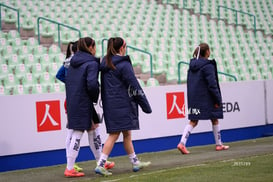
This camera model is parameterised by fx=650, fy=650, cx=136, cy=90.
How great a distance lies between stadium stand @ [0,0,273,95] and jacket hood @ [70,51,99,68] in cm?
398

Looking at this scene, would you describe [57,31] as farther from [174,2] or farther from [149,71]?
[174,2]

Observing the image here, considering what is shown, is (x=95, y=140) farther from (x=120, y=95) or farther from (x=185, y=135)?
(x=185, y=135)

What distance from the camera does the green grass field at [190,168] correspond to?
8.05 metres

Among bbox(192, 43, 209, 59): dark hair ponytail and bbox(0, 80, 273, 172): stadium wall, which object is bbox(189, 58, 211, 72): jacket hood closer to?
bbox(192, 43, 209, 59): dark hair ponytail

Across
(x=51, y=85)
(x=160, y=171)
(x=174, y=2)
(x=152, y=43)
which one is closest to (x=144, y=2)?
(x=174, y=2)

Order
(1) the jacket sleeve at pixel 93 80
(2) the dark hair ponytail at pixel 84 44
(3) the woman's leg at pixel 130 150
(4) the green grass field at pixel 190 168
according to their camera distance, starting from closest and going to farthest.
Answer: (4) the green grass field at pixel 190 168 < (1) the jacket sleeve at pixel 93 80 < (2) the dark hair ponytail at pixel 84 44 < (3) the woman's leg at pixel 130 150

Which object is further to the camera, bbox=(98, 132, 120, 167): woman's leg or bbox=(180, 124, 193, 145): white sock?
bbox=(180, 124, 193, 145): white sock

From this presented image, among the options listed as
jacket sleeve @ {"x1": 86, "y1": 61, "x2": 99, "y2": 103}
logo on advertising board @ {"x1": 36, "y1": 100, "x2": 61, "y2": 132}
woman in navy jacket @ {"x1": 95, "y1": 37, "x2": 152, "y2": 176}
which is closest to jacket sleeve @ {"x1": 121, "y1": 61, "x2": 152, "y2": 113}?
woman in navy jacket @ {"x1": 95, "y1": 37, "x2": 152, "y2": 176}

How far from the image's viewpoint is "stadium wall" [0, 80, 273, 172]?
1023 cm

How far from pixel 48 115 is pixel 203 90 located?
8.87 ft

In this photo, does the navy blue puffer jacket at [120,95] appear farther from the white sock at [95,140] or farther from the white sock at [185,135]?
the white sock at [185,135]

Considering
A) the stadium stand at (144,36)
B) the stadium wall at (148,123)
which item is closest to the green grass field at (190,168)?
the stadium wall at (148,123)

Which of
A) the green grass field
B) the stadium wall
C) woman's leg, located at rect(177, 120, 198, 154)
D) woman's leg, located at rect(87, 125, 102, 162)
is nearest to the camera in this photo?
the green grass field

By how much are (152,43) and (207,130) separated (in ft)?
18.5
